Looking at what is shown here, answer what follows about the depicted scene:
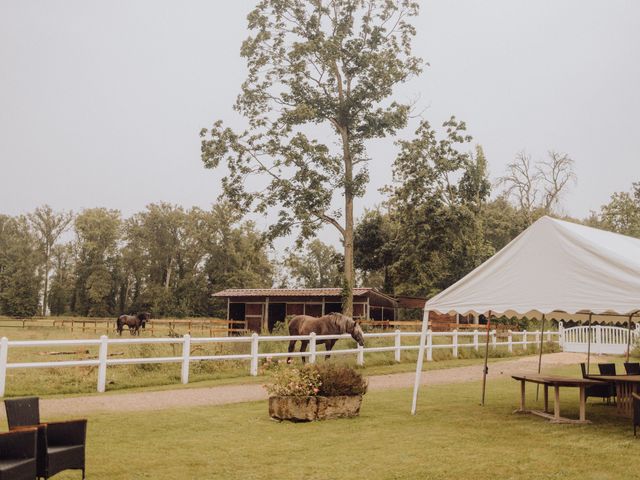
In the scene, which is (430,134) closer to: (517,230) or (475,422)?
(517,230)

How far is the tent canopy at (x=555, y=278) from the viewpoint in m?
8.48

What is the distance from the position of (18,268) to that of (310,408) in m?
64.8

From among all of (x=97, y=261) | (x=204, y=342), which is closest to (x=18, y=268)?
(x=97, y=261)

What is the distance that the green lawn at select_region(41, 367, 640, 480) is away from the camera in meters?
6.32

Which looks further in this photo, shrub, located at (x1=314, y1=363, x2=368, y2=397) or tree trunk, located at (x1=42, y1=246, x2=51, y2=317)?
tree trunk, located at (x1=42, y1=246, x2=51, y2=317)

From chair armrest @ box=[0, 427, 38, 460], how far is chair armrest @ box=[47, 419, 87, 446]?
68cm

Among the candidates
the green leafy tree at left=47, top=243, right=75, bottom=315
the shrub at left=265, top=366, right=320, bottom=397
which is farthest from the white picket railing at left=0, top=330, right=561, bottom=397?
the green leafy tree at left=47, top=243, right=75, bottom=315

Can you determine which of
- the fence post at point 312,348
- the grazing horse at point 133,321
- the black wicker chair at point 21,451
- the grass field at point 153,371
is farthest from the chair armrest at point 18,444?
the grazing horse at point 133,321

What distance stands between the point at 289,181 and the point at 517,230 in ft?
72.2

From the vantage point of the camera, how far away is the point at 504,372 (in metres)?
17.5

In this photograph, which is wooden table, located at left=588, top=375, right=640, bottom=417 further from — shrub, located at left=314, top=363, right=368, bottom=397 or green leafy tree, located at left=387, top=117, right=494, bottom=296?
green leafy tree, located at left=387, top=117, right=494, bottom=296

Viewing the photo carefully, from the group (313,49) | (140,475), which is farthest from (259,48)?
(140,475)

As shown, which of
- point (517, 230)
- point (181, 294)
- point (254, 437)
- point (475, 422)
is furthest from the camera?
point (181, 294)

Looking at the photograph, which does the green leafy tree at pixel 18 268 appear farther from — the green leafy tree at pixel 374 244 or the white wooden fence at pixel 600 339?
the white wooden fence at pixel 600 339
